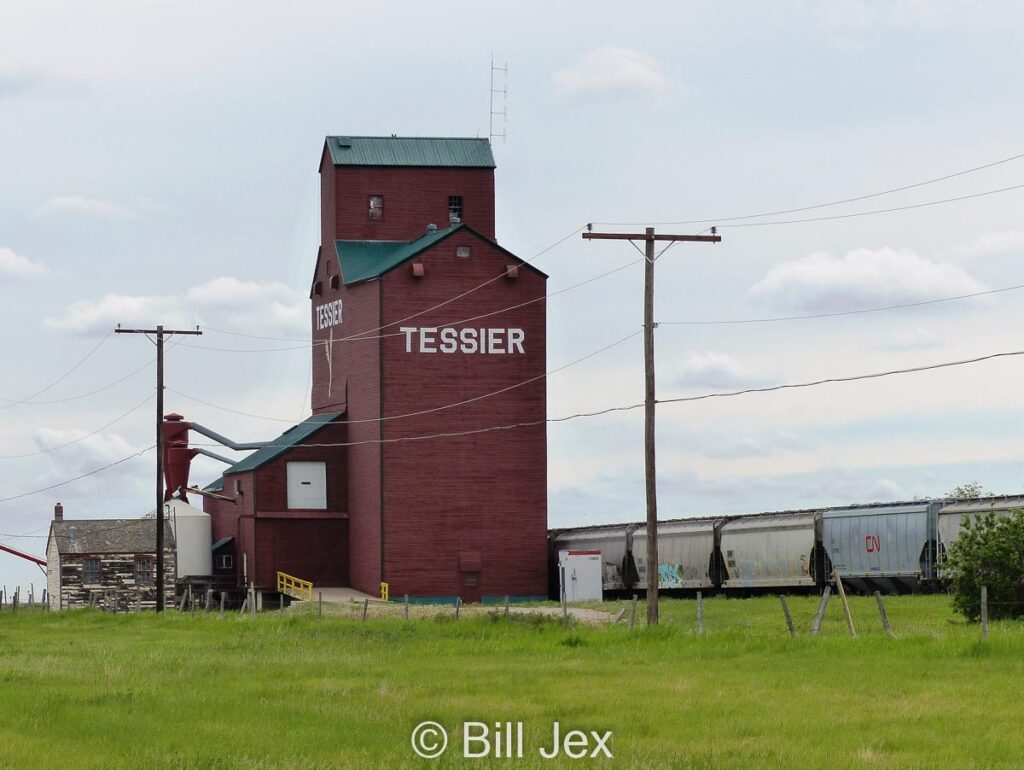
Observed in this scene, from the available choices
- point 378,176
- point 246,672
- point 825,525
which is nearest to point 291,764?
point 246,672

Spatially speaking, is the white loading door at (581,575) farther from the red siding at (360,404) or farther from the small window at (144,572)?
the small window at (144,572)

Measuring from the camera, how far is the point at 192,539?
72.7m

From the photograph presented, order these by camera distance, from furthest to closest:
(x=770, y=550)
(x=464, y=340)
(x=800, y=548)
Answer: (x=464, y=340) → (x=770, y=550) → (x=800, y=548)

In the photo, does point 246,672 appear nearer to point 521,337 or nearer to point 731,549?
point 731,549

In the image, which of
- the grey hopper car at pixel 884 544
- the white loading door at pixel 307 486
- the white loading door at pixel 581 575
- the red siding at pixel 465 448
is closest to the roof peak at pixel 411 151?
the red siding at pixel 465 448

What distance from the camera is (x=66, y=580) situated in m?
71.6

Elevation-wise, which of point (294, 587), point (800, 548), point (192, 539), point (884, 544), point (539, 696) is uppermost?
point (884, 544)

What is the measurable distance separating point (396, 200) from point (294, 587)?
19.7m

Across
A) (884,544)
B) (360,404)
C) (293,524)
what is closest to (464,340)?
(360,404)

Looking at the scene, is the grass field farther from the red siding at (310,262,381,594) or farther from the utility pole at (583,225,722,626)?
the red siding at (310,262,381,594)

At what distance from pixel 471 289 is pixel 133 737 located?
46.4m

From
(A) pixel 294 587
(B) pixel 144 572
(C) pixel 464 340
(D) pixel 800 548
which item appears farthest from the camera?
(B) pixel 144 572

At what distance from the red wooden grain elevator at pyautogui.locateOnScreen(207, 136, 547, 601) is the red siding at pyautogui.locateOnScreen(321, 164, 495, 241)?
2.94m

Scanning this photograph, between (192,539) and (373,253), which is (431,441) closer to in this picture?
(373,253)
